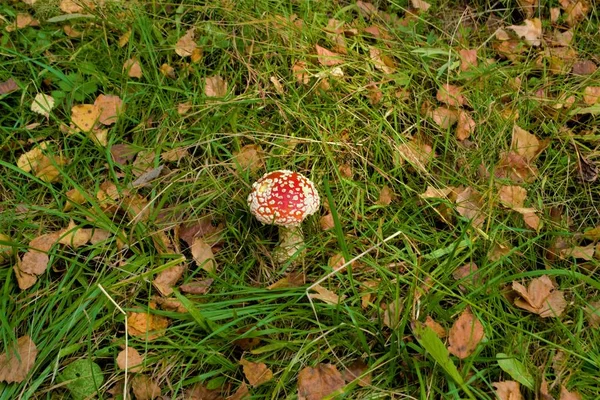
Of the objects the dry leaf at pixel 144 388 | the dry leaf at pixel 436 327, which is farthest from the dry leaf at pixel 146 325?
the dry leaf at pixel 436 327

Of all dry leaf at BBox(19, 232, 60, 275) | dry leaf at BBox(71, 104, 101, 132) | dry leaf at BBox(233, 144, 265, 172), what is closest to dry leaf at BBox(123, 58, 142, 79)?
dry leaf at BBox(71, 104, 101, 132)

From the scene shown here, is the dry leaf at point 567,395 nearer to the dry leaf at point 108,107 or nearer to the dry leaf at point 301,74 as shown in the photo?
the dry leaf at point 301,74

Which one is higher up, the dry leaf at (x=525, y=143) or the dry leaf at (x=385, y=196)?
the dry leaf at (x=525, y=143)

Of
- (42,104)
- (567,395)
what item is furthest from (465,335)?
(42,104)

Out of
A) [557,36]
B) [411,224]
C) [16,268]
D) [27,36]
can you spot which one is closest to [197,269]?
[16,268]

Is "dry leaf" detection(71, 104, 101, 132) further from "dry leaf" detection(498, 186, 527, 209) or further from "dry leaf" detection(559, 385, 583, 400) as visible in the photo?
"dry leaf" detection(559, 385, 583, 400)

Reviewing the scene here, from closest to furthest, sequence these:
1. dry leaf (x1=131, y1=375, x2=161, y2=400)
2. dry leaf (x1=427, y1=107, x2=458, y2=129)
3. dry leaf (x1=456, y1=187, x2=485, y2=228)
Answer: dry leaf (x1=131, y1=375, x2=161, y2=400) < dry leaf (x1=456, y1=187, x2=485, y2=228) < dry leaf (x1=427, y1=107, x2=458, y2=129)

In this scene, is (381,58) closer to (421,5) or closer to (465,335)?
(421,5)
